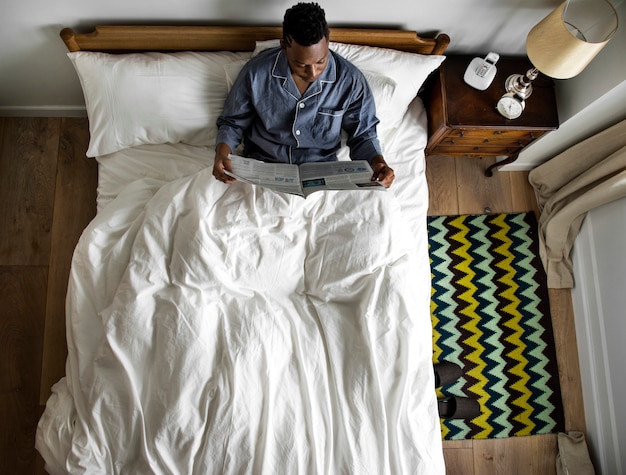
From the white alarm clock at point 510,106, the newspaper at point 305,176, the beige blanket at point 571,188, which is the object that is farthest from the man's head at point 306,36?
the beige blanket at point 571,188

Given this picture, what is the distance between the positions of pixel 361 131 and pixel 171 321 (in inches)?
31.2

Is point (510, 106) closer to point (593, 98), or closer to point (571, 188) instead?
point (593, 98)

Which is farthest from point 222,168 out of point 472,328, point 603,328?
point 603,328

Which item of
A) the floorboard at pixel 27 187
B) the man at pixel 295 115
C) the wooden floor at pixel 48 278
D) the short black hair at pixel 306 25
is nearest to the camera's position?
the short black hair at pixel 306 25

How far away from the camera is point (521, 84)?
5.23 ft

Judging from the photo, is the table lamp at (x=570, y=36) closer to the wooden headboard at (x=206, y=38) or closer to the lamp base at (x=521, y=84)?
the lamp base at (x=521, y=84)

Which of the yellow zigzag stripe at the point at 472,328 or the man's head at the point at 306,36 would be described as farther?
the yellow zigzag stripe at the point at 472,328

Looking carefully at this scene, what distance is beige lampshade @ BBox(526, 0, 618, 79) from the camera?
1294 mm

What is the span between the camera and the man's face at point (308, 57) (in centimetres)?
119

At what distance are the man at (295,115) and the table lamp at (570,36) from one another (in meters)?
0.49

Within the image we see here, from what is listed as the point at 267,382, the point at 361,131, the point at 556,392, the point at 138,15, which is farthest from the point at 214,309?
the point at 556,392

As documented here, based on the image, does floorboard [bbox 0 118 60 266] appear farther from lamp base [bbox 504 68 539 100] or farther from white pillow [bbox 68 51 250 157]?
lamp base [bbox 504 68 539 100]

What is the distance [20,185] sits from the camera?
1829 mm

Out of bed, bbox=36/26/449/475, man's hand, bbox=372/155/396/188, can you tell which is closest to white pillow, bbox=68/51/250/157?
bed, bbox=36/26/449/475
